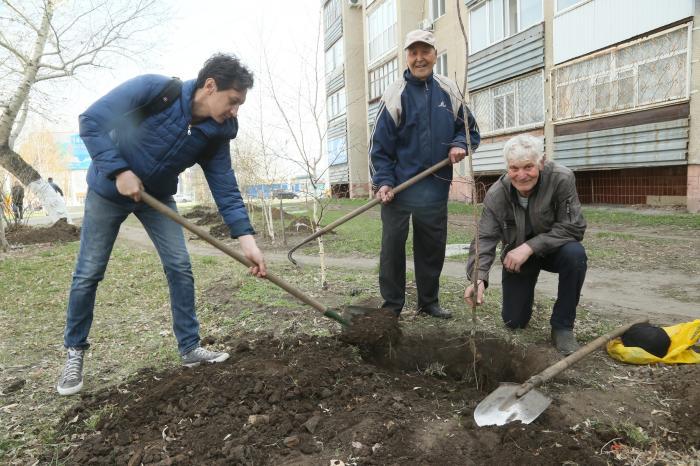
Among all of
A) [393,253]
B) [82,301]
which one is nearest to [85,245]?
[82,301]

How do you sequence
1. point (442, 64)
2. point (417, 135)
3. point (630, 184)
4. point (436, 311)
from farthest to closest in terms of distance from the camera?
point (442, 64), point (630, 184), point (436, 311), point (417, 135)

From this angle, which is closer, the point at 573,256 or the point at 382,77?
the point at 573,256

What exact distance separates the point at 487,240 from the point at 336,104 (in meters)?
27.0

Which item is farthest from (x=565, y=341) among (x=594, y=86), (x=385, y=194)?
(x=594, y=86)

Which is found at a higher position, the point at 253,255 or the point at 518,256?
the point at 253,255

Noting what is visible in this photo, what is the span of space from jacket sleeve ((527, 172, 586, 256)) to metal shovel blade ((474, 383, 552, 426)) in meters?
1.03

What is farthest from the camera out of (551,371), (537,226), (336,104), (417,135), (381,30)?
(336,104)

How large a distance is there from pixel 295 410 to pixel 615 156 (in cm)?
1071

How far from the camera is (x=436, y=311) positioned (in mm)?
3859

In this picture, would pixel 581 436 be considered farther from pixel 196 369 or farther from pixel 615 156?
pixel 615 156

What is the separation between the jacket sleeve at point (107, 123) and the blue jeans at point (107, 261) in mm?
321

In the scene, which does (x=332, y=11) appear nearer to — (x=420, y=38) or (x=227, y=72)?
(x=420, y=38)

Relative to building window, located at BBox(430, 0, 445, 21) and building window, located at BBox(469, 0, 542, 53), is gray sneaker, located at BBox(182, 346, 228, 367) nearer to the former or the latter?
building window, located at BBox(469, 0, 542, 53)

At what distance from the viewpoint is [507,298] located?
11.4 ft
